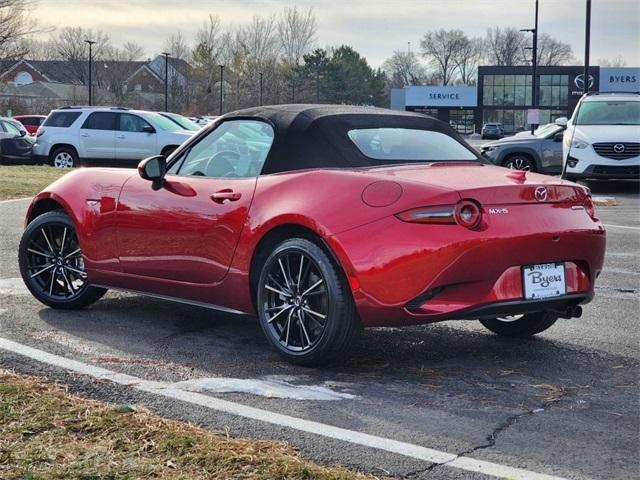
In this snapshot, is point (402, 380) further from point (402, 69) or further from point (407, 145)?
point (402, 69)

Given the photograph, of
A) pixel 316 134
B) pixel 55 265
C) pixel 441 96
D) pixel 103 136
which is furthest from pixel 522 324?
pixel 441 96

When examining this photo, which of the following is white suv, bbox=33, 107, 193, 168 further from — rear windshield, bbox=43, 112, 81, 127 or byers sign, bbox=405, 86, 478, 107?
byers sign, bbox=405, 86, 478, 107

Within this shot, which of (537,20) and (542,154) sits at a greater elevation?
(537,20)

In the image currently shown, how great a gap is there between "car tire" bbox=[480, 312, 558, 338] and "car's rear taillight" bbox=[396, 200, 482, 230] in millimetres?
1346

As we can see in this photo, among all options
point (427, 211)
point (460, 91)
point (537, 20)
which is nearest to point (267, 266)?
point (427, 211)

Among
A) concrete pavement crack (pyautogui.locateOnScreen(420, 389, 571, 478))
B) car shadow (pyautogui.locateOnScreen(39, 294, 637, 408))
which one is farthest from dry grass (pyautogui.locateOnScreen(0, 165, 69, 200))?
concrete pavement crack (pyautogui.locateOnScreen(420, 389, 571, 478))

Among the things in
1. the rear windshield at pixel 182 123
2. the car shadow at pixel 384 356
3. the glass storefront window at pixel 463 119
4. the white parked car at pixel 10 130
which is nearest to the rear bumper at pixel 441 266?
the car shadow at pixel 384 356

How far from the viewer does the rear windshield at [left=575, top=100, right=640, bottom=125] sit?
63.5ft

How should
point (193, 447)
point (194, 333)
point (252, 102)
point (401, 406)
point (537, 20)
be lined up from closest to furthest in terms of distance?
point (193, 447), point (401, 406), point (194, 333), point (537, 20), point (252, 102)

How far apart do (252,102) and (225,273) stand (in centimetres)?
9037

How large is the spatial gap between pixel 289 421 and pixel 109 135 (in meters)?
21.1

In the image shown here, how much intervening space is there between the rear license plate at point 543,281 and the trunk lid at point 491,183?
0.35 metres

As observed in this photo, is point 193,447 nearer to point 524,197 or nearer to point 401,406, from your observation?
point 401,406

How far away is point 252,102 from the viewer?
94750 mm
